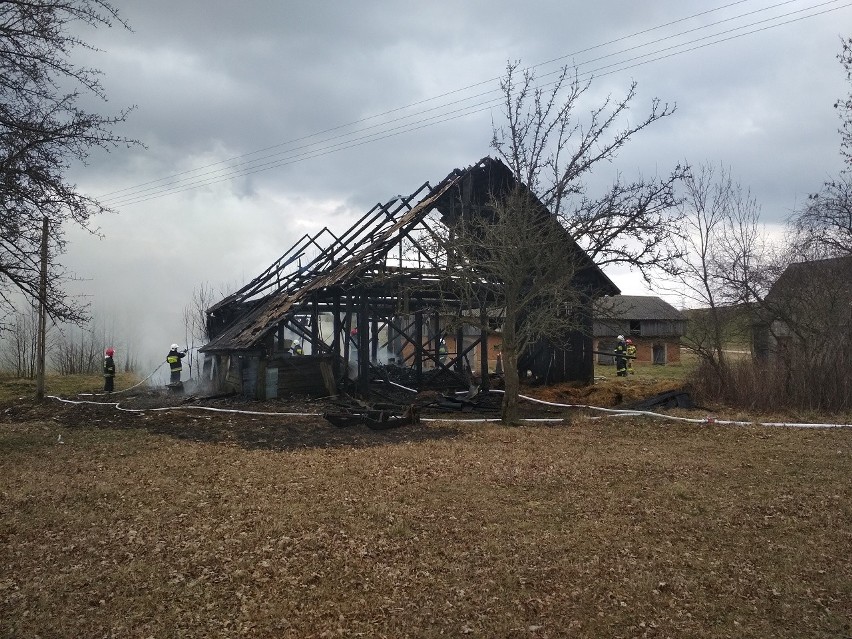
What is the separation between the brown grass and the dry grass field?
24 mm

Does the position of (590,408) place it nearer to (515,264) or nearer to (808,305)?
(515,264)

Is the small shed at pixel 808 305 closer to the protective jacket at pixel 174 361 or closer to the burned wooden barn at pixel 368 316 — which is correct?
the burned wooden barn at pixel 368 316

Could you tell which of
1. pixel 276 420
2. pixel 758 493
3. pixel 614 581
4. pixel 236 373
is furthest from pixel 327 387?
pixel 614 581

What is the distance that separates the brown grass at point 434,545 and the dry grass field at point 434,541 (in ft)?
0.08

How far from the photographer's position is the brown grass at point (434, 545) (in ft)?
14.9

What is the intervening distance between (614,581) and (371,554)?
6.49ft

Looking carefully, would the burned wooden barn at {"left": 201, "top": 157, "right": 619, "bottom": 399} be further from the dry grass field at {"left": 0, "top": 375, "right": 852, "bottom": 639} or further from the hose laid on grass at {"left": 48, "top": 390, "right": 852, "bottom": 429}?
the dry grass field at {"left": 0, "top": 375, "right": 852, "bottom": 639}

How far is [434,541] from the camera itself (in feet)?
19.3

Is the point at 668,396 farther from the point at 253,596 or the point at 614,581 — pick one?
the point at 253,596

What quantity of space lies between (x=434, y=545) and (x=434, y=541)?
0.09m

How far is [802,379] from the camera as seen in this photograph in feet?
45.5

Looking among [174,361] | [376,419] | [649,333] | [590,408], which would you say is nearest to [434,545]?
[376,419]

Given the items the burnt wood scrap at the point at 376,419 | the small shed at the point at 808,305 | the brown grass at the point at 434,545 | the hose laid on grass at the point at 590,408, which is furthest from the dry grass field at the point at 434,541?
the small shed at the point at 808,305

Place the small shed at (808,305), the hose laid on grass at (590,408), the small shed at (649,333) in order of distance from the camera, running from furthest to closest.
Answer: the small shed at (649,333), the small shed at (808,305), the hose laid on grass at (590,408)
